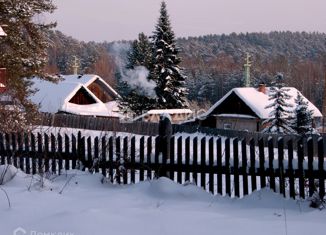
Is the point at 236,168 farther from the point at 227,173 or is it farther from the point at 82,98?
the point at 82,98

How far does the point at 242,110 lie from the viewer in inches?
1711

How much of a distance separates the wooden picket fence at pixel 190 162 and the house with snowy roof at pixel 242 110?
3350 centimetres

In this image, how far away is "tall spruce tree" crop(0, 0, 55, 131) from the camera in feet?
69.7

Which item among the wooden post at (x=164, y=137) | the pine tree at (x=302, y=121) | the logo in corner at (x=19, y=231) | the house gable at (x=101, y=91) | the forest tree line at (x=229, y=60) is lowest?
the logo in corner at (x=19, y=231)

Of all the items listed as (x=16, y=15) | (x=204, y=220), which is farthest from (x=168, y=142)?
(x=16, y=15)

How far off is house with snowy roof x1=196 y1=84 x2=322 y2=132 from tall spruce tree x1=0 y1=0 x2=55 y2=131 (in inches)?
887

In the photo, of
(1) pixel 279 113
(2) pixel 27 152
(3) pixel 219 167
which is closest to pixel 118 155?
(3) pixel 219 167

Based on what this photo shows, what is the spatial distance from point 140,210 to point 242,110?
39.0 metres

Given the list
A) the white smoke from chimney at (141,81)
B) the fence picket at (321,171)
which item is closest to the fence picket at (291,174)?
the fence picket at (321,171)

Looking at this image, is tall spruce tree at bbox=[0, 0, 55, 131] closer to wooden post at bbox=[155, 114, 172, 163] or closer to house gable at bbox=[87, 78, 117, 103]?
wooden post at bbox=[155, 114, 172, 163]

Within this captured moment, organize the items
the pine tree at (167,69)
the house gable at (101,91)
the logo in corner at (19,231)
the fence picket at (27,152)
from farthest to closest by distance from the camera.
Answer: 1. the house gable at (101,91)
2. the pine tree at (167,69)
3. the fence picket at (27,152)
4. the logo in corner at (19,231)

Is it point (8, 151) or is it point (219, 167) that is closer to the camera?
point (219, 167)

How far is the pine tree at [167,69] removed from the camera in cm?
4472

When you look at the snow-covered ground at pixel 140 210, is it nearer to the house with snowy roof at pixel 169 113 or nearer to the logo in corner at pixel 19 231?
the logo in corner at pixel 19 231
